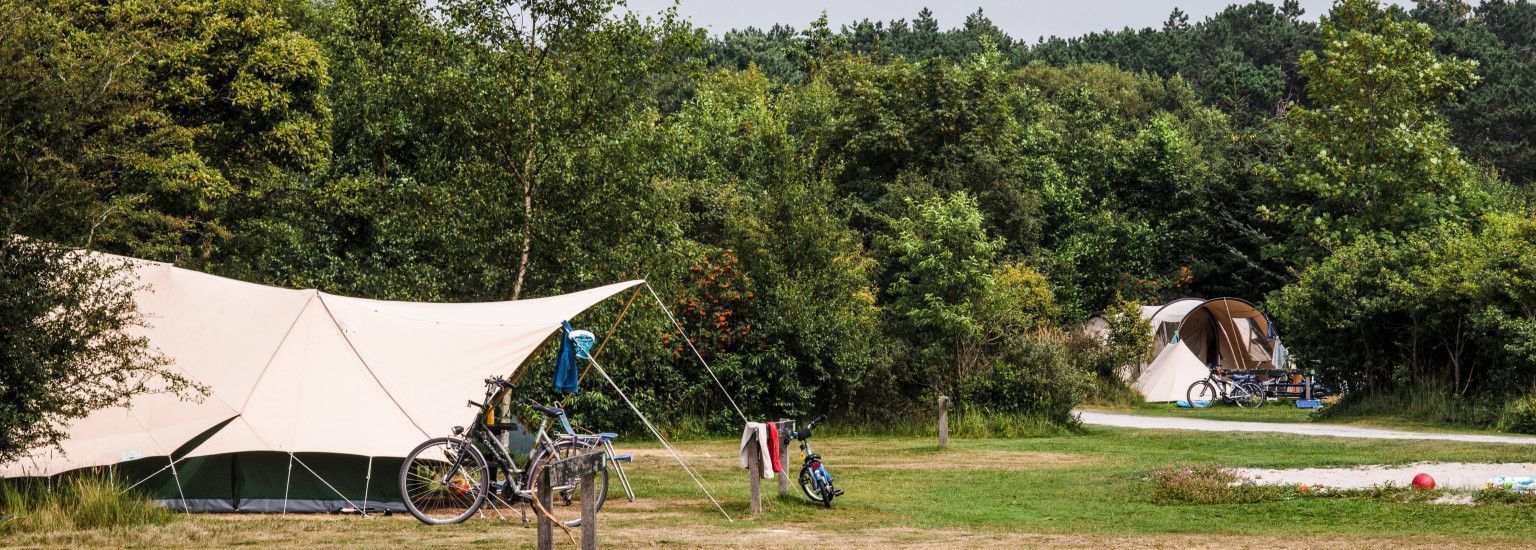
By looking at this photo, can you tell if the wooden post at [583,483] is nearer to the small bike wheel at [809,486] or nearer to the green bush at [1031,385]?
the small bike wheel at [809,486]

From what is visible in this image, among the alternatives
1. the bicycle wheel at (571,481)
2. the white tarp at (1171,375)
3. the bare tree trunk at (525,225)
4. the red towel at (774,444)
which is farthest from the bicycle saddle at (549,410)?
the white tarp at (1171,375)

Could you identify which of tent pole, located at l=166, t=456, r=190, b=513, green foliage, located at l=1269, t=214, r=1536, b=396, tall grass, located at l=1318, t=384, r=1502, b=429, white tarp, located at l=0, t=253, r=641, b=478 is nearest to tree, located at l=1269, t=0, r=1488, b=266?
green foliage, located at l=1269, t=214, r=1536, b=396

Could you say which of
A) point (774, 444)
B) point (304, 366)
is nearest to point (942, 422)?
point (774, 444)

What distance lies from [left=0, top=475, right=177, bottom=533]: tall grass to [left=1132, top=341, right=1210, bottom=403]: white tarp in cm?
2463

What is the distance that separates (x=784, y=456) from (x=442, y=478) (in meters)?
3.04

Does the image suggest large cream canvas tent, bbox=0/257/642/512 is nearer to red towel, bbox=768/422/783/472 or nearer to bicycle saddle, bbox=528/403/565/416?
bicycle saddle, bbox=528/403/565/416

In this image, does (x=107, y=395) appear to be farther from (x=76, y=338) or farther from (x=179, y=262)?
(x=179, y=262)

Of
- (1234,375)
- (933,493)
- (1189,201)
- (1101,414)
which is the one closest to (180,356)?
(933,493)

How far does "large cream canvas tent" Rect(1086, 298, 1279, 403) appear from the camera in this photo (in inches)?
1292

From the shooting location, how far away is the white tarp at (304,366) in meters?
12.3

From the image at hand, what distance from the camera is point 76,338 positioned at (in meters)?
10.7

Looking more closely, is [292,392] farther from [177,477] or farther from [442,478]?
[442,478]

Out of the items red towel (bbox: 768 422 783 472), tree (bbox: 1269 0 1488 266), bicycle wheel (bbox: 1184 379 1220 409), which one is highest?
tree (bbox: 1269 0 1488 266)

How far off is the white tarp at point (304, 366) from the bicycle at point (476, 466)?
553 mm
